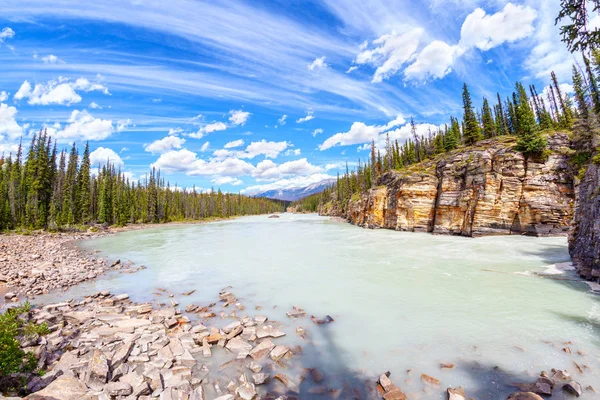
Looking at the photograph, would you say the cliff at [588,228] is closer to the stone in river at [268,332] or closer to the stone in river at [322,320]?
the stone in river at [322,320]

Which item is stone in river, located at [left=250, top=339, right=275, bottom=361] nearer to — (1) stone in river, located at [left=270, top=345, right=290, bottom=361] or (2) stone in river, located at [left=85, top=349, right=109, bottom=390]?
(1) stone in river, located at [left=270, top=345, right=290, bottom=361]

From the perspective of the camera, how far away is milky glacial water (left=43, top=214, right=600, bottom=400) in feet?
24.6

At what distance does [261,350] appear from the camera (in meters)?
8.35

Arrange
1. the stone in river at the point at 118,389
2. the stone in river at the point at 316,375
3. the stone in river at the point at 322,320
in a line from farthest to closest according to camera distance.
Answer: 1. the stone in river at the point at 322,320
2. the stone in river at the point at 316,375
3. the stone in river at the point at 118,389

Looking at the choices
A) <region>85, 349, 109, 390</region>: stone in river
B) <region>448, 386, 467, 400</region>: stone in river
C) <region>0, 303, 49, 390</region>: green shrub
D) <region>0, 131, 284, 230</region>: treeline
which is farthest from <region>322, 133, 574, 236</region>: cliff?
A: <region>0, 131, 284, 230</region>: treeline

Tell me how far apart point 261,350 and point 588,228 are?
65.5 feet

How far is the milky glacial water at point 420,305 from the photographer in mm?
7504

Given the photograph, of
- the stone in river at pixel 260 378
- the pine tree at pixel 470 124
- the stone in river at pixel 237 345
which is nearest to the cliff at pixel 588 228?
the stone in river at pixel 260 378

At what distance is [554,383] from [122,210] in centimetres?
8854

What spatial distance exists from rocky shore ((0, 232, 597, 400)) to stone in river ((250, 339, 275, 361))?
0.03m

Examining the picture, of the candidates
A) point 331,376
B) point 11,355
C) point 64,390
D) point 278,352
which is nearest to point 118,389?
point 64,390

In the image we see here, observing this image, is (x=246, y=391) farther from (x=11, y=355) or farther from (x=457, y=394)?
(x=11, y=355)

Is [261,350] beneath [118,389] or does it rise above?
beneath

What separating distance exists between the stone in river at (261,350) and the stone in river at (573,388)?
25.0 ft
